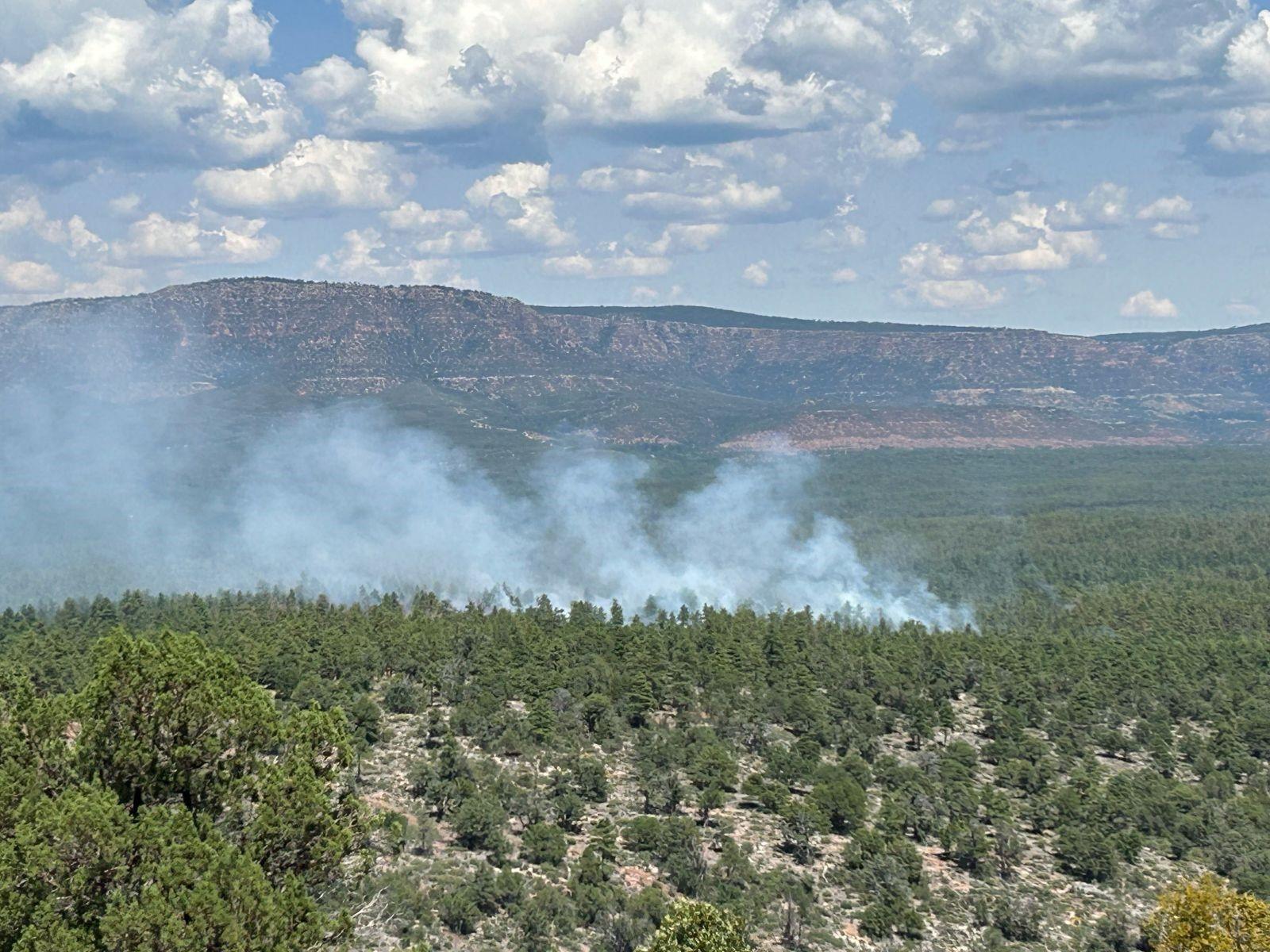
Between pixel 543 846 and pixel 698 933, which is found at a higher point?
pixel 698 933

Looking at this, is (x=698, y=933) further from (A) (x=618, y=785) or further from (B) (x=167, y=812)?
(A) (x=618, y=785)

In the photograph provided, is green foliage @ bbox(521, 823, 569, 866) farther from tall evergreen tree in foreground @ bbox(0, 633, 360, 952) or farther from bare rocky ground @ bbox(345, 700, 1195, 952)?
tall evergreen tree in foreground @ bbox(0, 633, 360, 952)

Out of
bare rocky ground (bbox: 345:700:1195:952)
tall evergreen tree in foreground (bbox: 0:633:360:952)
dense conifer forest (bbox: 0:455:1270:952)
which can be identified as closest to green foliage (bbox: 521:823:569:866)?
dense conifer forest (bbox: 0:455:1270:952)

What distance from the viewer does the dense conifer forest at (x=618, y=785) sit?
35000 mm

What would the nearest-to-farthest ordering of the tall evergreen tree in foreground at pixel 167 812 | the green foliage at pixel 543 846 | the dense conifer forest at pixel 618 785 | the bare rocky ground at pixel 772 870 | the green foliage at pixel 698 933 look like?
the tall evergreen tree in foreground at pixel 167 812 < the dense conifer forest at pixel 618 785 < the green foliage at pixel 698 933 < the bare rocky ground at pixel 772 870 < the green foliage at pixel 543 846

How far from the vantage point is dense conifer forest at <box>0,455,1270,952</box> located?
35.0 metres

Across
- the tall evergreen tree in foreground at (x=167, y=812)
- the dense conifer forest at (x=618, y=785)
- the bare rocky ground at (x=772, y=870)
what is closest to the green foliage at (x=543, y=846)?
the dense conifer forest at (x=618, y=785)

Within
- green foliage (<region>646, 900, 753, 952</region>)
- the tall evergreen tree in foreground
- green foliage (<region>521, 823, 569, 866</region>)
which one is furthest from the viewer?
green foliage (<region>521, 823, 569, 866</region>)

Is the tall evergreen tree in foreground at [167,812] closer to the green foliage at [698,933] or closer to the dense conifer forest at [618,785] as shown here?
the dense conifer forest at [618,785]

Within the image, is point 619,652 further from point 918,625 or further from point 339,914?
point 339,914

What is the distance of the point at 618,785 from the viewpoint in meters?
85.9

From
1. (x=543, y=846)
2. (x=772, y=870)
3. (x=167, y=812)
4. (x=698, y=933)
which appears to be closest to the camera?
(x=167, y=812)

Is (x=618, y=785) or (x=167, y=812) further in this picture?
(x=618, y=785)

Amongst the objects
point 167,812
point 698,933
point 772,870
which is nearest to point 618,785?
point 772,870
